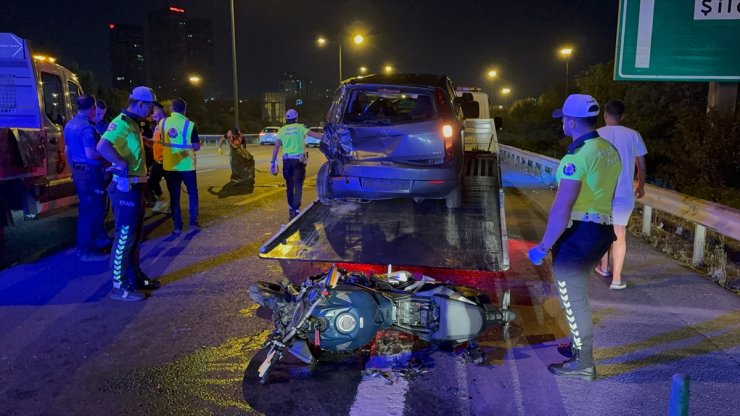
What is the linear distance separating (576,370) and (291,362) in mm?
2001

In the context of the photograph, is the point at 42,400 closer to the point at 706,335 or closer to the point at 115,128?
the point at 115,128

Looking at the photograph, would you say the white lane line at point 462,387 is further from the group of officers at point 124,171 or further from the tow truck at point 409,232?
the group of officers at point 124,171

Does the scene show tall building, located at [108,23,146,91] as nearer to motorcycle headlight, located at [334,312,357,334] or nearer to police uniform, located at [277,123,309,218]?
police uniform, located at [277,123,309,218]

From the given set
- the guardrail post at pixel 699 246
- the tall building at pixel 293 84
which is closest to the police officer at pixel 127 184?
the guardrail post at pixel 699 246

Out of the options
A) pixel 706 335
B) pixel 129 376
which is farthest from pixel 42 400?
pixel 706 335

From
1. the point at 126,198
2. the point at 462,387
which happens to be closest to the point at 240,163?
the point at 126,198

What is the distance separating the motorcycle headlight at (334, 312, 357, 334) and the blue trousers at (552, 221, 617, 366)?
1436 mm

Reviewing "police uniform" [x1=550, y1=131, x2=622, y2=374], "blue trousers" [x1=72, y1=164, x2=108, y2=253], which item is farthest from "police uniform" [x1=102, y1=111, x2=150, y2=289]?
"police uniform" [x1=550, y1=131, x2=622, y2=374]

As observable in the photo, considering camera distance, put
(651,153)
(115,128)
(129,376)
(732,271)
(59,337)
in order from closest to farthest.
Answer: (129,376)
(59,337)
(115,128)
(732,271)
(651,153)

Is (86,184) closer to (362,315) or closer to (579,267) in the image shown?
(362,315)

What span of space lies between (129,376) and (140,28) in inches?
4957

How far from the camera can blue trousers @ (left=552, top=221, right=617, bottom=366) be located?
387 centimetres

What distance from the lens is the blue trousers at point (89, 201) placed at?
7039 millimetres

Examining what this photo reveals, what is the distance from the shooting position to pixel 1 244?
6898 millimetres
